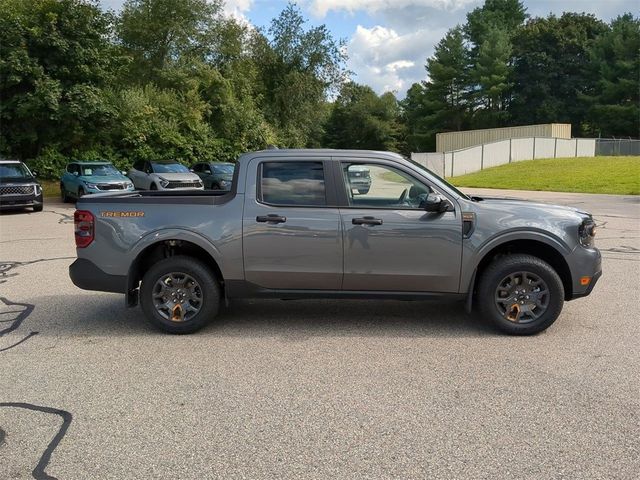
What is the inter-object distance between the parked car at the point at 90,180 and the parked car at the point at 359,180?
1605 cm

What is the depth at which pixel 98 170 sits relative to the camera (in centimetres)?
2131

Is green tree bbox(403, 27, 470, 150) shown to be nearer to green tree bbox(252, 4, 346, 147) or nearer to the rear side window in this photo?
green tree bbox(252, 4, 346, 147)

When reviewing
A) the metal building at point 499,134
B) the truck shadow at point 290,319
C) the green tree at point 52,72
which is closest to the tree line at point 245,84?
the green tree at point 52,72

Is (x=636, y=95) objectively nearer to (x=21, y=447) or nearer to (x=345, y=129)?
(x=345, y=129)

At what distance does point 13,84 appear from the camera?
2241cm

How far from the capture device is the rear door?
537cm

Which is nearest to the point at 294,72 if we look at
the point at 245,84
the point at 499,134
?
the point at 245,84

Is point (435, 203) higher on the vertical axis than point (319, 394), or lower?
higher

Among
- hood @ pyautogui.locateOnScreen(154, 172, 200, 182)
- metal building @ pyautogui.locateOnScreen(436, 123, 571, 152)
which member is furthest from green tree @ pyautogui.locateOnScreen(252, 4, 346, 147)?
hood @ pyautogui.locateOnScreen(154, 172, 200, 182)

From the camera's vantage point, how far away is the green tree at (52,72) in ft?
73.0

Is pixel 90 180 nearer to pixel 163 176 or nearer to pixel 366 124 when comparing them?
pixel 163 176

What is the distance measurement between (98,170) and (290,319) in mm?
17507

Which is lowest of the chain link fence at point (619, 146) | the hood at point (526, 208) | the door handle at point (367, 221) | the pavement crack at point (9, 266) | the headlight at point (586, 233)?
the pavement crack at point (9, 266)

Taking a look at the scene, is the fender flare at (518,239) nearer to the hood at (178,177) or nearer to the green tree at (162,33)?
the hood at (178,177)
